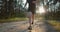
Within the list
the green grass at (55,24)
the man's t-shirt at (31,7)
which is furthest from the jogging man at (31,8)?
the green grass at (55,24)

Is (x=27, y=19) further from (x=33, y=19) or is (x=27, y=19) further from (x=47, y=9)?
(x=47, y=9)

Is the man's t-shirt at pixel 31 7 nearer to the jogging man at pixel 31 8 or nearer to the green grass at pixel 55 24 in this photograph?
the jogging man at pixel 31 8

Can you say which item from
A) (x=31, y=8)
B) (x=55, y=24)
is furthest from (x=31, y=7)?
(x=55, y=24)

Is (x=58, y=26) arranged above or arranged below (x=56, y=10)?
below

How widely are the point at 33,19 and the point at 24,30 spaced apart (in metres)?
0.25

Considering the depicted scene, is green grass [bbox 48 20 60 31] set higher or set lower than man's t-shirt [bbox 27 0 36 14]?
lower

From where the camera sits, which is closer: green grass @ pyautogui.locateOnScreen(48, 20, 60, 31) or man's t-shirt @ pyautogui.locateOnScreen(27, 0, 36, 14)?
green grass @ pyautogui.locateOnScreen(48, 20, 60, 31)

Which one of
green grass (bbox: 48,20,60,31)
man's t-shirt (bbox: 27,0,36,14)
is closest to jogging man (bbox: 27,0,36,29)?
Answer: man's t-shirt (bbox: 27,0,36,14)

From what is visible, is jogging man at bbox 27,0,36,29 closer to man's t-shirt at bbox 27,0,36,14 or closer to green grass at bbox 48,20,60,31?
man's t-shirt at bbox 27,0,36,14

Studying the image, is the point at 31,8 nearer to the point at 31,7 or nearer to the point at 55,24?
the point at 31,7

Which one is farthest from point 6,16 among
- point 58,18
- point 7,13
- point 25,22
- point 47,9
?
point 58,18

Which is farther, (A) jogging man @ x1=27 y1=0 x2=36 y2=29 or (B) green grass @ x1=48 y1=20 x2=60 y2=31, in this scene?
(A) jogging man @ x1=27 y1=0 x2=36 y2=29

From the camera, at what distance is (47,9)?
2.15 m

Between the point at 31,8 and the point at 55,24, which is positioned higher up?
the point at 31,8
